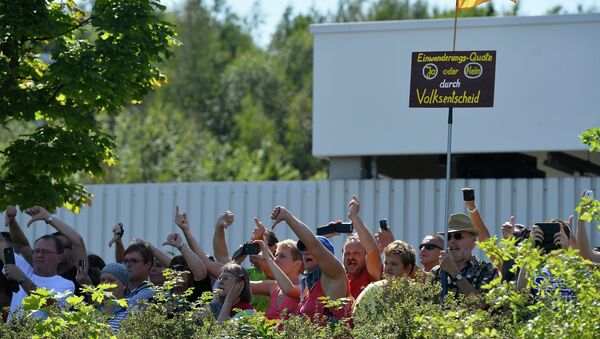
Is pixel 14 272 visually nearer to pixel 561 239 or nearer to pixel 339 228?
pixel 339 228

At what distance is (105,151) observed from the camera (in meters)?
12.4

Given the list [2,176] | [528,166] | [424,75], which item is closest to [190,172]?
[528,166]

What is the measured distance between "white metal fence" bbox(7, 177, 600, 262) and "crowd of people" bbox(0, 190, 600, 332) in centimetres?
492

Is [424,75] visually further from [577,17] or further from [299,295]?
[577,17]

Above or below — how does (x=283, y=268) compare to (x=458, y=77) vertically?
below

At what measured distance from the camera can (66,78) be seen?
1100 centimetres

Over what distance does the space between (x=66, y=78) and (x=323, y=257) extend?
12.8 feet

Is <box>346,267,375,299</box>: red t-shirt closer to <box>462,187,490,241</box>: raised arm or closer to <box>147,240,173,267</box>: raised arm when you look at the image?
<box>462,187,490,241</box>: raised arm

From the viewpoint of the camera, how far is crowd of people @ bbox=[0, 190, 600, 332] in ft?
27.1

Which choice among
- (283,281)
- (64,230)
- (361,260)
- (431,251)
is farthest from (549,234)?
(64,230)

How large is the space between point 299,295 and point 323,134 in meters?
7.66

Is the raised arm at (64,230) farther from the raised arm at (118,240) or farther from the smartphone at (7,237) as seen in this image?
the smartphone at (7,237)

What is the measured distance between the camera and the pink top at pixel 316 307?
813 cm

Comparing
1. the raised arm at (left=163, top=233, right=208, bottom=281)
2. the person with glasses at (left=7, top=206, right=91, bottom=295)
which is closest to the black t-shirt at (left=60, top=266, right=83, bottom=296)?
the person with glasses at (left=7, top=206, right=91, bottom=295)
